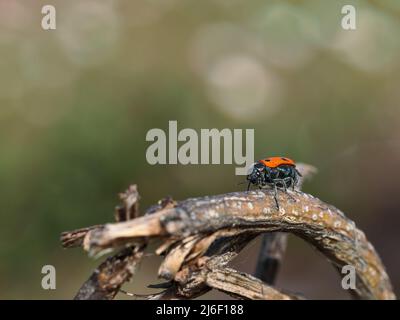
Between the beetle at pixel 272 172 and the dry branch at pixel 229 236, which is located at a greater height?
the beetle at pixel 272 172

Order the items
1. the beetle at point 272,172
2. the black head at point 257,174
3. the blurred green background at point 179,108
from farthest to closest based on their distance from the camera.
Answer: the blurred green background at point 179,108 < the black head at point 257,174 < the beetle at point 272,172

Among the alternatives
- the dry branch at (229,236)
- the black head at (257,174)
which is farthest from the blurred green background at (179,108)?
the dry branch at (229,236)

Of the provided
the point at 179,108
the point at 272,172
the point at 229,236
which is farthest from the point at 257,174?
the point at 179,108

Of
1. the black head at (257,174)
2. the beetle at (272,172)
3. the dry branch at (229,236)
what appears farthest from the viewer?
the black head at (257,174)

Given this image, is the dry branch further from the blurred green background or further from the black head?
the blurred green background

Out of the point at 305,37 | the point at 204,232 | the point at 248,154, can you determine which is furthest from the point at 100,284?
the point at 305,37

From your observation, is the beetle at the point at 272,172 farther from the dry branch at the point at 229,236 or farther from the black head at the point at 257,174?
the dry branch at the point at 229,236

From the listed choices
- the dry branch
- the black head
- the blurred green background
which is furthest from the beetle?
the blurred green background
